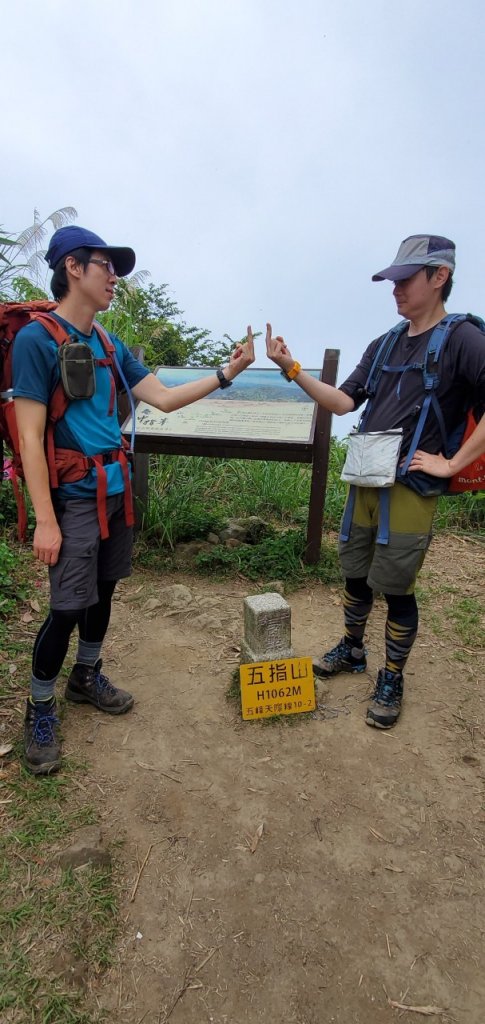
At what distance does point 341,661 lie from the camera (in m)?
3.19

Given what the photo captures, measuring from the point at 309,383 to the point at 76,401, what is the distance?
43.1 inches

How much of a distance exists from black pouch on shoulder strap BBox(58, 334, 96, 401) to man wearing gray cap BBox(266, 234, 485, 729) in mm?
912

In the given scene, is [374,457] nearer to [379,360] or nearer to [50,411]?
[379,360]

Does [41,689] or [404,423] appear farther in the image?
[404,423]

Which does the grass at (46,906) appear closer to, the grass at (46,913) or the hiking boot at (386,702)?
the grass at (46,913)

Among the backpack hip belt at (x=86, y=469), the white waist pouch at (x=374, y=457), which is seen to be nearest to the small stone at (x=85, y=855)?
the backpack hip belt at (x=86, y=469)

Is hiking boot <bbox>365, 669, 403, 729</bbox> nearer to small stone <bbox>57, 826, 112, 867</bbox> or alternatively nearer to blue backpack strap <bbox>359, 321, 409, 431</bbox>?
blue backpack strap <bbox>359, 321, 409, 431</bbox>

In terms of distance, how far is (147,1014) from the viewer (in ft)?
5.11

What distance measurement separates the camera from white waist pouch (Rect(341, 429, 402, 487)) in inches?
96.2

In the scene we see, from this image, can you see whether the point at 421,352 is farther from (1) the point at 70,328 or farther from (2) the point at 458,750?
(2) the point at 458,750

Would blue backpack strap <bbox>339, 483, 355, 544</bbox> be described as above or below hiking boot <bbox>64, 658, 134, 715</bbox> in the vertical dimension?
above

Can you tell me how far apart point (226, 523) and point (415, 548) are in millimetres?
2717

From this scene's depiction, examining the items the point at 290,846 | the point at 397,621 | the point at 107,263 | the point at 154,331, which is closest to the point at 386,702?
the point at 397,621

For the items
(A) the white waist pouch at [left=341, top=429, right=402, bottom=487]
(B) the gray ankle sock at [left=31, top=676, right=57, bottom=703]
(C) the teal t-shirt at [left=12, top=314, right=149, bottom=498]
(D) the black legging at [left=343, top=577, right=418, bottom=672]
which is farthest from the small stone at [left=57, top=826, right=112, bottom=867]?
(A) the white waist pouch at [left=341, top=429, right=402, bottom=487]
